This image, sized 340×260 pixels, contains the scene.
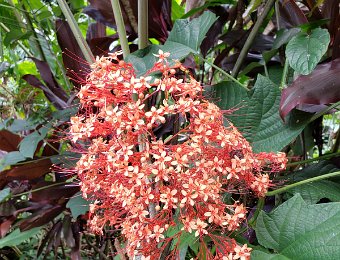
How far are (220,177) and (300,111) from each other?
22 centimetres

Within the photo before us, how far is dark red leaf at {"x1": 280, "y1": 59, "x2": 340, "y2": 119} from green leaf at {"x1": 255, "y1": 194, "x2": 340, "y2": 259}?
156 mm

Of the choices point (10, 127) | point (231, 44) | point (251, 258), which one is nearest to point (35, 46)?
point (10, 127)

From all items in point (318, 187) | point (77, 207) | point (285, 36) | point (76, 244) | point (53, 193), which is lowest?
point (76, 244)

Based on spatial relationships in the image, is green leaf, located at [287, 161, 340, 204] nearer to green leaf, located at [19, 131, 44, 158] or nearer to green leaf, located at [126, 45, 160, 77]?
green leaf, located at [126, 45, 160, 77]

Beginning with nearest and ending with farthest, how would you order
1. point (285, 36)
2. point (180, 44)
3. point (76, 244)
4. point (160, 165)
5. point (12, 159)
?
point (160, 165), point (180, 44), point (285, 36), point (12, 159), point (76, 244)

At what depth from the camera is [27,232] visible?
3.72ft

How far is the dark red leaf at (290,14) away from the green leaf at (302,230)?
15.2 inches

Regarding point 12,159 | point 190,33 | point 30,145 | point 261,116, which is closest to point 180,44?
point 190,33

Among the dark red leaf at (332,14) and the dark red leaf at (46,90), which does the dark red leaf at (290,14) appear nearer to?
the dark red leaf at (332,14)

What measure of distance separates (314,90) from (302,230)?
0.74 feet

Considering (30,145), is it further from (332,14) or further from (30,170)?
(332,14)

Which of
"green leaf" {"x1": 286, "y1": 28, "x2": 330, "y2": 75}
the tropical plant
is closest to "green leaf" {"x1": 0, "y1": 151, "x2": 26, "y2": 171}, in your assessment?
the tropical plant

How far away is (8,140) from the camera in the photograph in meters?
1.20

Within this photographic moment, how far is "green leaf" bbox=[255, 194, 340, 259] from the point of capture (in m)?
0.48
